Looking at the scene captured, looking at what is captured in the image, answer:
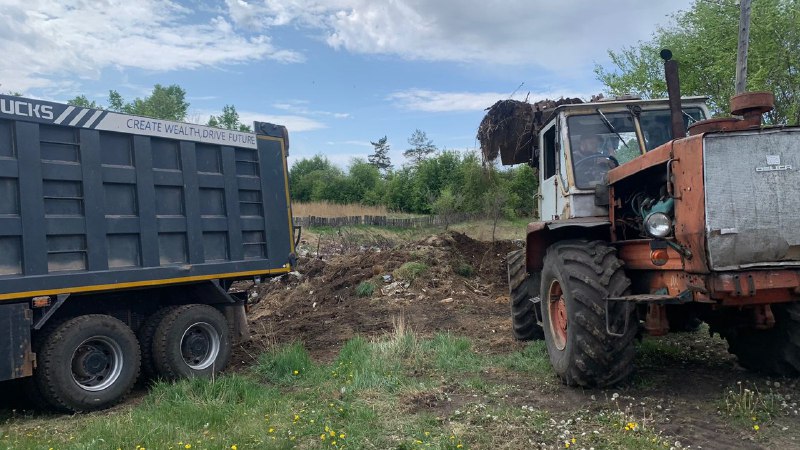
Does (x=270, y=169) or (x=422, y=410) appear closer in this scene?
(x=422, y=410)

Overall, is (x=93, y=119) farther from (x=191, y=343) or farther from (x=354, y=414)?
(x=354, y=414)

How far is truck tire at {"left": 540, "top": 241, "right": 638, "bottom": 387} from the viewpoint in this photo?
518cm

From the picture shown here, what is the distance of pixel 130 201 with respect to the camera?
6570mm


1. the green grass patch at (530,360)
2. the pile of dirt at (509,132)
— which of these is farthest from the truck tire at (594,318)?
the pile of dirt at (509,132)

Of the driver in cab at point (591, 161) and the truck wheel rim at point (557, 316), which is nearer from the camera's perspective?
the truck wheel rim at point (557, 316)

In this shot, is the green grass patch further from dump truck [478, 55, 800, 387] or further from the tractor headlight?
the tractor headlight

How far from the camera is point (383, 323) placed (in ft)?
32.1

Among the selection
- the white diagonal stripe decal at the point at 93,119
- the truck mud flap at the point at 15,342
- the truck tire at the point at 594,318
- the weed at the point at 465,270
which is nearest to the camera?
the truck tire at the point at 594,318

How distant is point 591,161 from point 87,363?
5266 mm

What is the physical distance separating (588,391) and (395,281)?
24.1 ft

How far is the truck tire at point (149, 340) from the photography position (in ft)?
22.5

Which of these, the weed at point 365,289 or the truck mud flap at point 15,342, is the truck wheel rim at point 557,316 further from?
→ the weed at point 365,289

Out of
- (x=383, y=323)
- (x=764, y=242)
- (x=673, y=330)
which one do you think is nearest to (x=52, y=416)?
(x=383, y=323)

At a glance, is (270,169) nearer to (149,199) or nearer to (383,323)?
(149,199)
